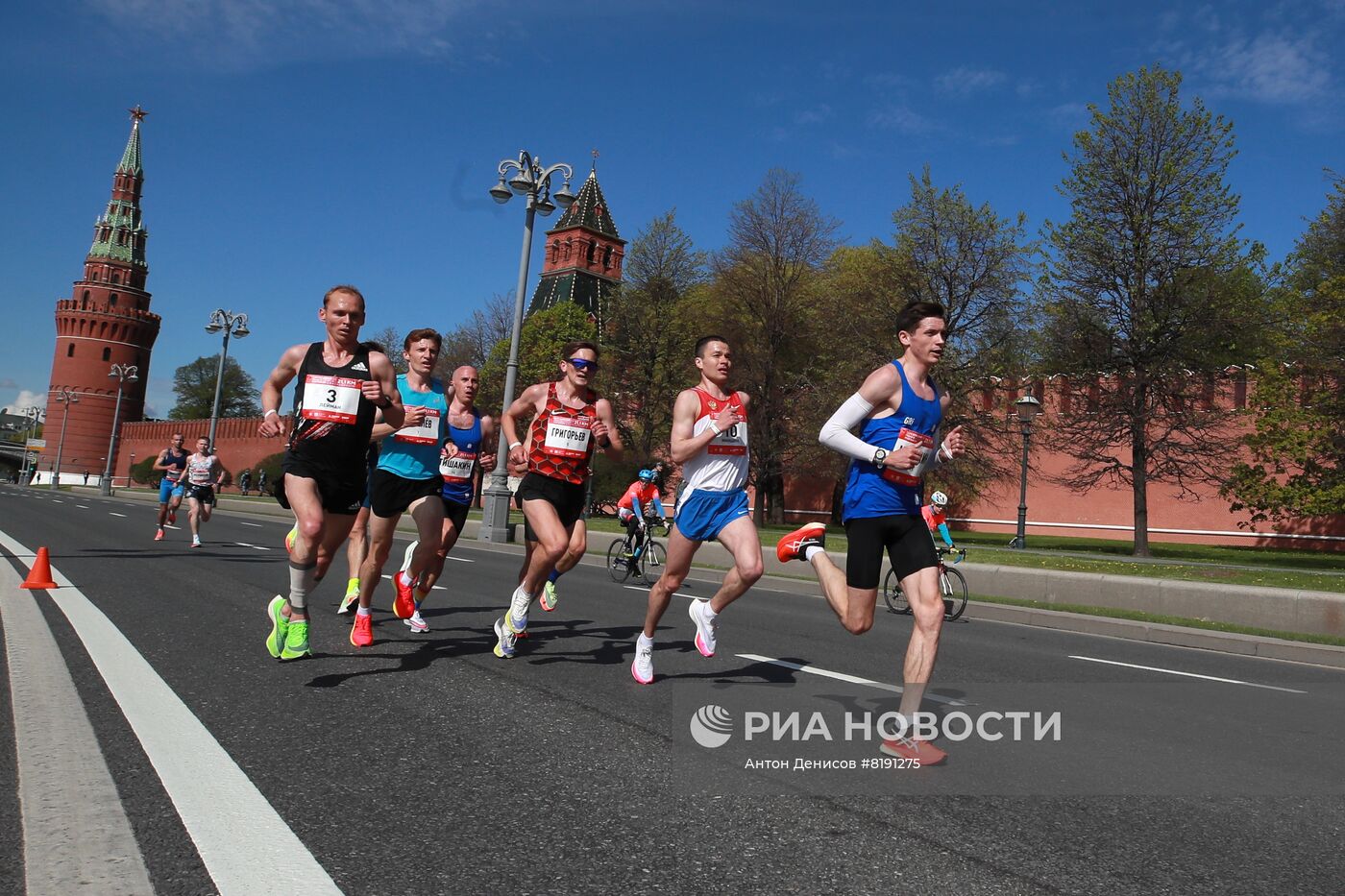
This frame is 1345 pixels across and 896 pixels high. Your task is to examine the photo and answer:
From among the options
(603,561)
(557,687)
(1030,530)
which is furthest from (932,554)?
(1030,530)

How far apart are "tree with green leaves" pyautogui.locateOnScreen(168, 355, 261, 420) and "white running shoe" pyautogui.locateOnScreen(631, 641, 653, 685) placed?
11740 cm

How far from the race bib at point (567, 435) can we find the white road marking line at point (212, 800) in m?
2.62

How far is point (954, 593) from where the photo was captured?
1314cm

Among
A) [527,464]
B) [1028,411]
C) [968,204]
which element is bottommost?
[527,464]

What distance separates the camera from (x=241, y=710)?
4.90 m

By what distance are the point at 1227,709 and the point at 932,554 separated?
10.9ft

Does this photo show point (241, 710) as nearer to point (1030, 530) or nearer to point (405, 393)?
point (405, 393)

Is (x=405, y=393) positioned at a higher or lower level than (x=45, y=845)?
higher

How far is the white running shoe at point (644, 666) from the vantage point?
19.9ft

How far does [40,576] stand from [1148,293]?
26.0 meters

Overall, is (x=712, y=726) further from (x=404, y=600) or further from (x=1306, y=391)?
(x=1306, y=391)

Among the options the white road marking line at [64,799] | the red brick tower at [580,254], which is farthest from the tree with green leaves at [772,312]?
the red brick tower at [580,254]

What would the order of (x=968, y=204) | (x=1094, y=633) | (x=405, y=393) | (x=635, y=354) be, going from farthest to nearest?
1. (x=635, y=354)
2. (x=968, y=204)
3. (x=1094, y=633)
4. (x=405, y=393)

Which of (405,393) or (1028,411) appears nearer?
(405,393)
